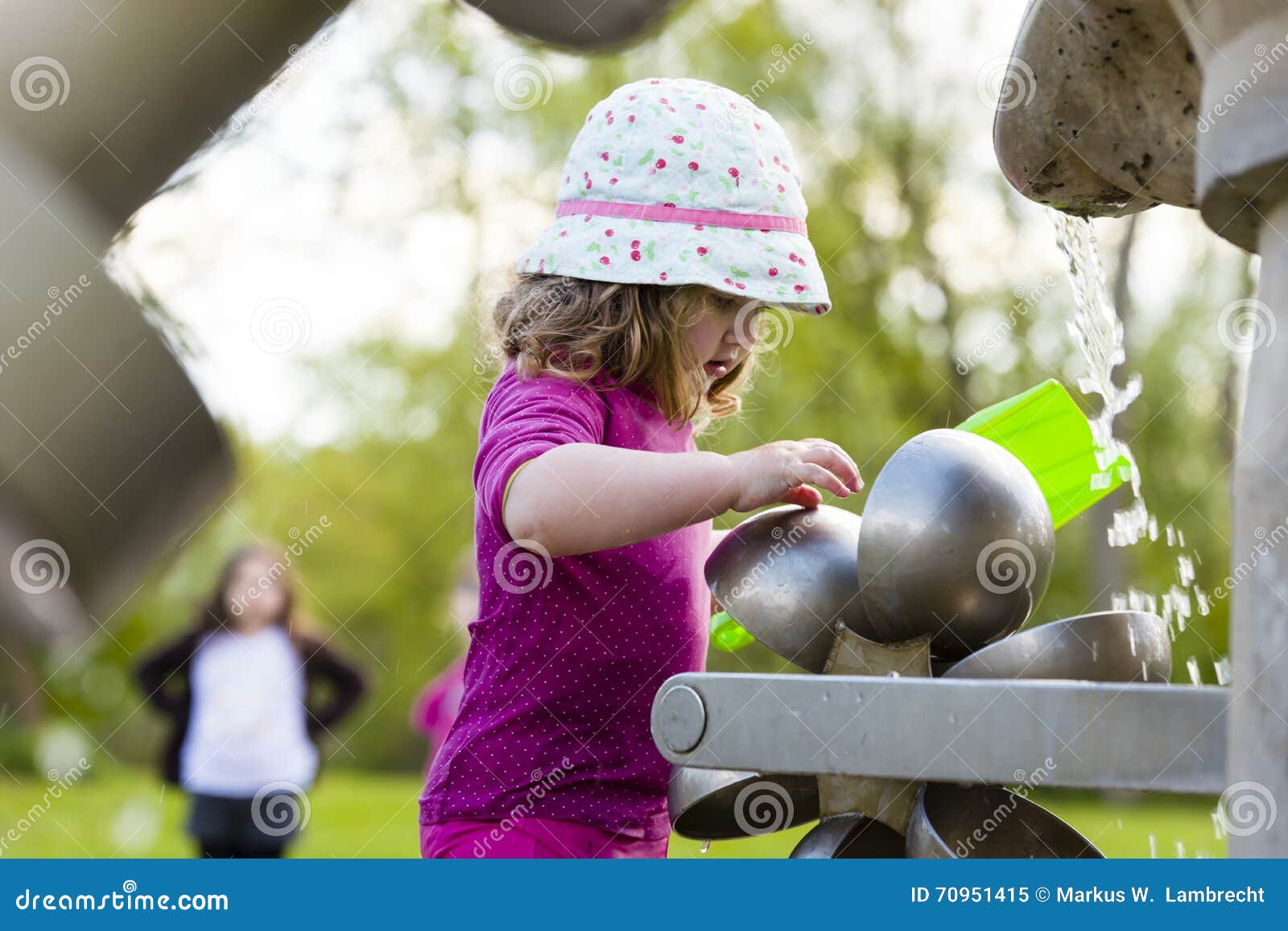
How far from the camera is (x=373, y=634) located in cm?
1803

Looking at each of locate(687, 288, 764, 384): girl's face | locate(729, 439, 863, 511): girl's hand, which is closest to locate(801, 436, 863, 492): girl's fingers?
locate(729, 439, 863, 511): girl's hand

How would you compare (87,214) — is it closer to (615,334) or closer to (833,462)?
(615,334)

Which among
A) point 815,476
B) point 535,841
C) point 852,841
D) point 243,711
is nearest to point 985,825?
point 852,841

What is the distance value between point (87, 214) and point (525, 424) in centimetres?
53

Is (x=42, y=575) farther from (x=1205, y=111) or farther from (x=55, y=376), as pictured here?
(x=1205, y=111)

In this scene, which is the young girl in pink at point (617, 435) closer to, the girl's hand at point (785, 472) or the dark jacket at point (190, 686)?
the girl's hand at point (785, 472)

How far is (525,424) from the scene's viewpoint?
1.56 meters

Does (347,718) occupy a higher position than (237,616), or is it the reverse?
(237,616)

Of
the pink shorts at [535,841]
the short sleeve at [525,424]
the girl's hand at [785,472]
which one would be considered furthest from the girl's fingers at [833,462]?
the pink shorts at [535,841]

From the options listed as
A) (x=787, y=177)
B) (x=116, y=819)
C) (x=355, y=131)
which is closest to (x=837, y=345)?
(x=355, y=131)

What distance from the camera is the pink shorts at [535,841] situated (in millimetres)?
1645

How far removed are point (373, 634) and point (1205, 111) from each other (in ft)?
57.7

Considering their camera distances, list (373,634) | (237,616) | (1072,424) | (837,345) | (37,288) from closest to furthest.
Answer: (37,288)
(1072,424)
(237,616)
(837,345)
(373,634)

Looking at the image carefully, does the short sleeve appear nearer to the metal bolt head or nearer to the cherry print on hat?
the cherry print on hat
